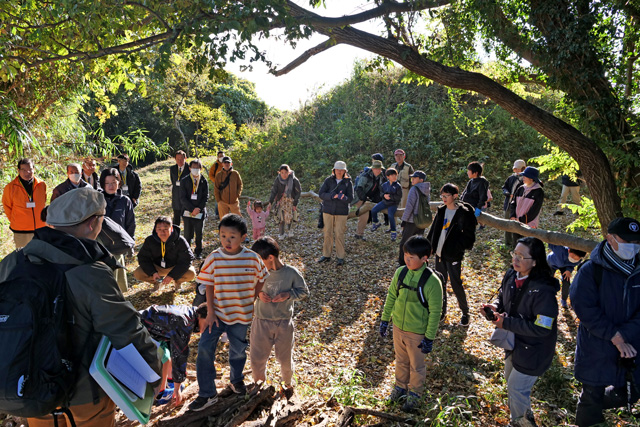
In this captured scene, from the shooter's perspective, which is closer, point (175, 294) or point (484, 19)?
point (484, 19)

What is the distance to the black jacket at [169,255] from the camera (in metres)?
5.77

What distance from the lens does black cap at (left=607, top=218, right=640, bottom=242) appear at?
116 inches

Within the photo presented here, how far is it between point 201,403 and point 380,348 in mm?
2832

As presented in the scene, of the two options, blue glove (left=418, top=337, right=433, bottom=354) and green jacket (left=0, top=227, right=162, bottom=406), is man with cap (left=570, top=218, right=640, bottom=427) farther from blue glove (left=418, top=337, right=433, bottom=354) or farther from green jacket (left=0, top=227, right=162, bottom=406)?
green jacket (left=0, top=227, right=162, bottom=406)

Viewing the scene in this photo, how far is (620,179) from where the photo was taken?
4.52 metres

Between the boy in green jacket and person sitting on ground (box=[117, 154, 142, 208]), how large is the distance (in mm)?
6223

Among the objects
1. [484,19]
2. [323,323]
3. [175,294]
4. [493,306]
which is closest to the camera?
[493,306]

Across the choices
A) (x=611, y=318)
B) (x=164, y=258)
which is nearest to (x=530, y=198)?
(x=611, y=318)

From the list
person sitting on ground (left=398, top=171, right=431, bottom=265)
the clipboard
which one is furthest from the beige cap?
person sitting on ground (left=398, top=171, right=431, bottom=265)

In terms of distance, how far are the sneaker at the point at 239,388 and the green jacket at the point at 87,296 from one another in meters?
1.59

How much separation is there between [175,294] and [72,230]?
480 cm

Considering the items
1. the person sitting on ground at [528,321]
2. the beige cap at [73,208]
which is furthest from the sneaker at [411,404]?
the beige cap at [73,208]

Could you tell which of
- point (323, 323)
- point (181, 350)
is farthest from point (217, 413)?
point (323, 323)

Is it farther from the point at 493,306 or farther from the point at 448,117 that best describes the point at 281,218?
the point at 448,117
